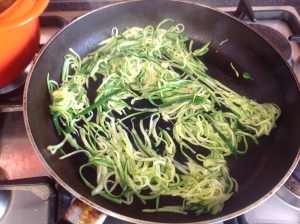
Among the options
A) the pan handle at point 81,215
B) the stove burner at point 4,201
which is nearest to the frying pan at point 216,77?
the pan handle at point 81,215

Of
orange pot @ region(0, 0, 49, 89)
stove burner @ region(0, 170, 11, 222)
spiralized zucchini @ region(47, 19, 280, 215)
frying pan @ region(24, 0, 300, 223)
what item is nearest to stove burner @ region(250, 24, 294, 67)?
frying pan @ region(24, 0, 300, 223)

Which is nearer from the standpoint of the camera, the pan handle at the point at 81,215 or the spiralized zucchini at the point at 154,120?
the pan handle at the point at 81,215

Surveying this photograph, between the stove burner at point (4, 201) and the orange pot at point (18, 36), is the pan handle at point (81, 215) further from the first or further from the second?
the orange pot at point (18, 36)

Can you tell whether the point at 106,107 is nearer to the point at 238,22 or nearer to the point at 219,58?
the point at 219,58

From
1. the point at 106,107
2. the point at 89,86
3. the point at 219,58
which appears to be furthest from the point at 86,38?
the point at 219,58

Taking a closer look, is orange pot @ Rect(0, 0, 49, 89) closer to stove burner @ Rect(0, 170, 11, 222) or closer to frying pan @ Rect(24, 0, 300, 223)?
frying pan @ Rect(24, 0, 300, 223)
